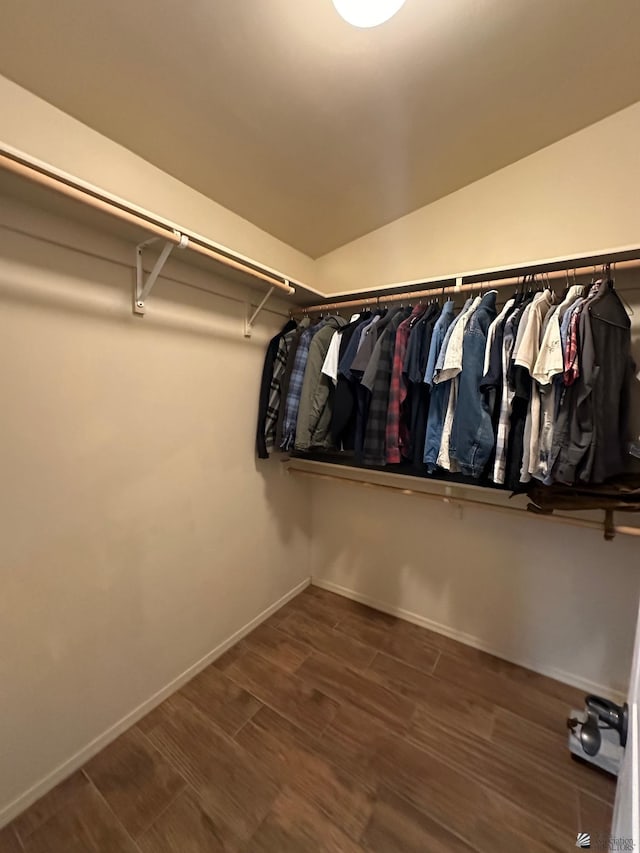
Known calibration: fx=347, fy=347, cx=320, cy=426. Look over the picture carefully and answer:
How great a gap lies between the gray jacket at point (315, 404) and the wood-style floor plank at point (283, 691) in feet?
3.88

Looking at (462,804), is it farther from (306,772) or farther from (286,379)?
(286,379)

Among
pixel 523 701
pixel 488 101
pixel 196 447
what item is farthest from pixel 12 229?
Result: pixel 523 701

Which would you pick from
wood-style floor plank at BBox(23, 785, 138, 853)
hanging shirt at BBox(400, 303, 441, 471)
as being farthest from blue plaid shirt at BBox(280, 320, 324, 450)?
wood-style floor plank at BBox(23, 785, 138, 853)

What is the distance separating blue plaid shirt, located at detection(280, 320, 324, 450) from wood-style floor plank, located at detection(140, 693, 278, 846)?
→ 1320 mm

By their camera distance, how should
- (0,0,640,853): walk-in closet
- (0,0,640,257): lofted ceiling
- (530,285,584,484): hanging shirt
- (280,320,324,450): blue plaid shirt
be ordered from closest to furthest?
(0,0,640,257): lofted ceiling, (0,0,640,853): walk-in closet, (530,285,584,484): hanging shirt, (280,320,324,450): blue plaid shirt

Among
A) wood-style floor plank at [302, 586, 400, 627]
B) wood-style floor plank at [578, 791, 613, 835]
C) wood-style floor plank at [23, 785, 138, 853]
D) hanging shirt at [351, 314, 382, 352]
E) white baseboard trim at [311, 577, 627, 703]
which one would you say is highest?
hanging shirt at [351, 314, 382, 352]

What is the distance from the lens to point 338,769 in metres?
1.34

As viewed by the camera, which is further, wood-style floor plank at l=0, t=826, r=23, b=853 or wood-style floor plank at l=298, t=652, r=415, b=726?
wood-style floor plank at l=298, t=652, r=415, b=726

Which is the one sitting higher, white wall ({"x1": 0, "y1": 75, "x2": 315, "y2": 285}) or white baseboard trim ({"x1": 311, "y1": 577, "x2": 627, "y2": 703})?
white wall ({"x1": 0, "y1": 75, "x2": 315, "y2": 285})

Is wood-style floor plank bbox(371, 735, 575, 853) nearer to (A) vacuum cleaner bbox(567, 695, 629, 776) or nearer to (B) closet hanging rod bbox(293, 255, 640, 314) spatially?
(A) vacuum cleaner bbox(567, 695, 629, 776)

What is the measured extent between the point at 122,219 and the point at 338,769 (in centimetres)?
213

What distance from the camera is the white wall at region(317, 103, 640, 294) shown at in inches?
59.4

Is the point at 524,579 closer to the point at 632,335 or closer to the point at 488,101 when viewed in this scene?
the point at 632,335

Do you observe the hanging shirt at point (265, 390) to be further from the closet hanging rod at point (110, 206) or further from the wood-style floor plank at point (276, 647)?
the wood-style floor plank at point (276, 647)
